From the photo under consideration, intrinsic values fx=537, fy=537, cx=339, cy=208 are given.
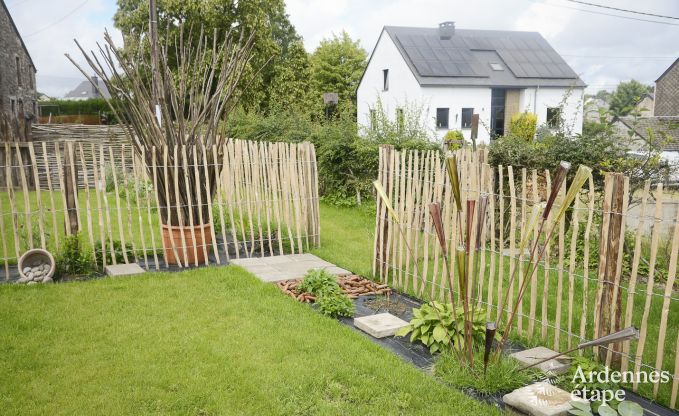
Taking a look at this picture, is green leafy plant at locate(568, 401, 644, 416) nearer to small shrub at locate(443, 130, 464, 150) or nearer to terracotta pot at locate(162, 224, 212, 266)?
small shrub at locate(443, 130, 464, 150)

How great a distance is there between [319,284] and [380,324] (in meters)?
1.03

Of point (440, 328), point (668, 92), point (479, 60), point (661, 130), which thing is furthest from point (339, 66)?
point (440, 328)

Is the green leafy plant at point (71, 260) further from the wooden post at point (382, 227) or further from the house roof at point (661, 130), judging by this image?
the house roof at point (661, 130)

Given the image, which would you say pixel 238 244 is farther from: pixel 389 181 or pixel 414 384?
pixel 414 384

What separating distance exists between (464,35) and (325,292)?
91.9 feet

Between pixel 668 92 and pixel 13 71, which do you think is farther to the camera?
pixel 668 92

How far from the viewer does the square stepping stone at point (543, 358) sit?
3.59m

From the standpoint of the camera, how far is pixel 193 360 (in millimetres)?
3846

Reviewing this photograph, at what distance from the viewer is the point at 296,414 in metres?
3.17

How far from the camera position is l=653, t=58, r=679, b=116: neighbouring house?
3552 cm

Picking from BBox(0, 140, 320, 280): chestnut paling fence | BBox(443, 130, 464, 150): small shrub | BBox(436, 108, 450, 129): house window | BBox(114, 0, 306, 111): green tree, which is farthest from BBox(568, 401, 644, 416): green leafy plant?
BBox(436, 108, 450, 129): house window

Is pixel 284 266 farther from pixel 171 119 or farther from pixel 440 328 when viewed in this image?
pixel 440 328

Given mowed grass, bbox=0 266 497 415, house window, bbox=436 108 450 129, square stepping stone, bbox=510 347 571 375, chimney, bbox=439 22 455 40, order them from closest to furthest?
mowed grass, bbox=0 266 497 415
square stepping stone, bbox=510 347 571 375
house window, bbox=436 108 450 129
chimney, bbox=439 22 455 40

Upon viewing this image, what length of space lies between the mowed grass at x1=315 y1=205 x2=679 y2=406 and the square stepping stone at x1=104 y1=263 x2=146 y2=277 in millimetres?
2265
